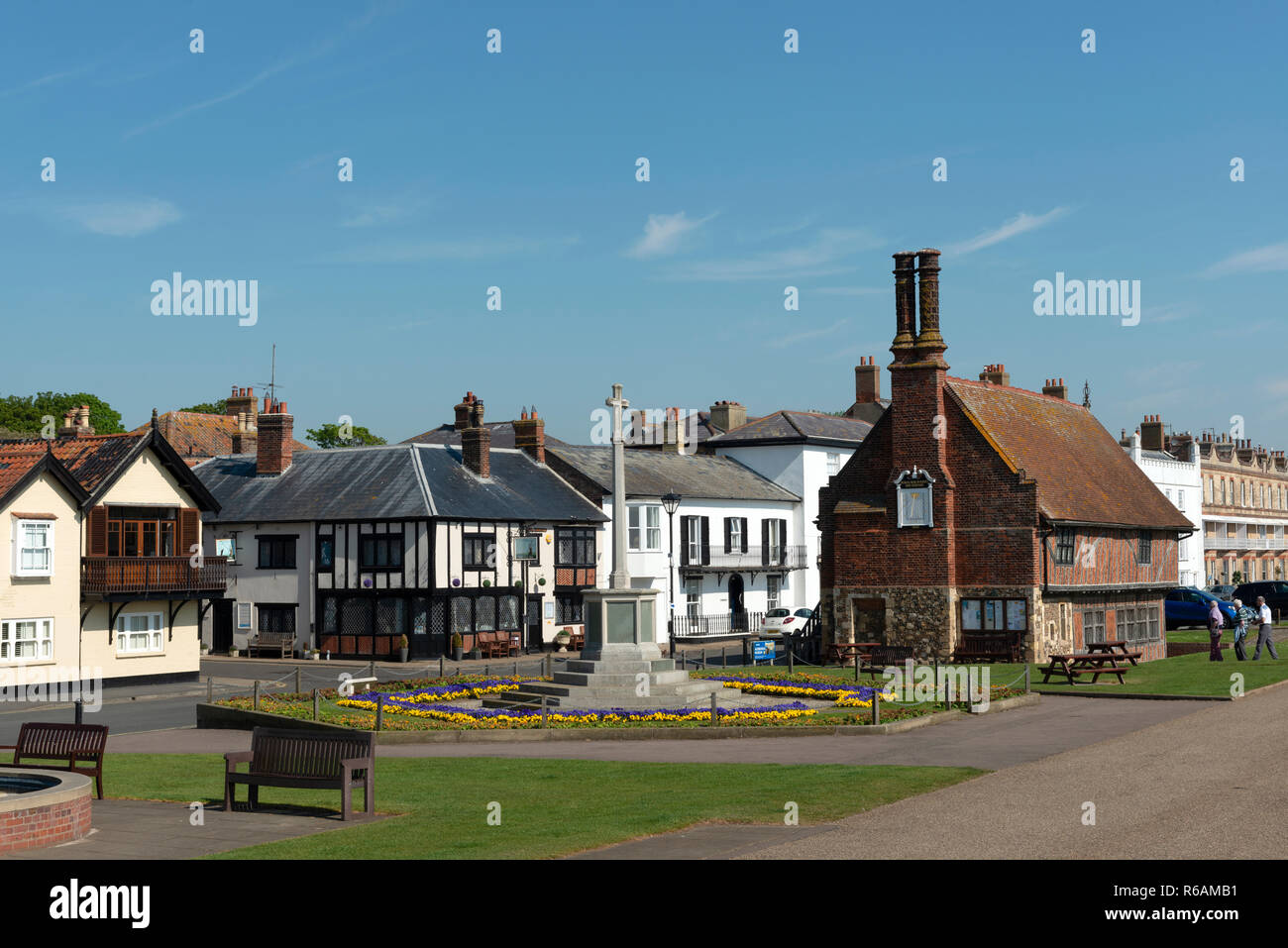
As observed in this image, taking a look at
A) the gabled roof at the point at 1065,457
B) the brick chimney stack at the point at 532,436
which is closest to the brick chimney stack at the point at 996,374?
the gabled roof at the point at 1065,457

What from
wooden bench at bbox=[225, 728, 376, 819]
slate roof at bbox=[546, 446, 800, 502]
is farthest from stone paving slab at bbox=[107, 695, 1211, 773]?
slate roof at bbox=[546, 446, 800, 502]

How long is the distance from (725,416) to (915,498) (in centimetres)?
3416

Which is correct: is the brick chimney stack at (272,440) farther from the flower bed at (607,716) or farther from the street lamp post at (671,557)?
the flower bed at (607,716)

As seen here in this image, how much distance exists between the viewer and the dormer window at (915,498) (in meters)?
42.0

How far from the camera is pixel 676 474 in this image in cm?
6331

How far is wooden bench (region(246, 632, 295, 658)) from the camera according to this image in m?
51.6

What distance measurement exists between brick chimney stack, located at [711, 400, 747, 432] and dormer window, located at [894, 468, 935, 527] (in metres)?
33.6

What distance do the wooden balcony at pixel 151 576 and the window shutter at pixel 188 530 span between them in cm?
70
